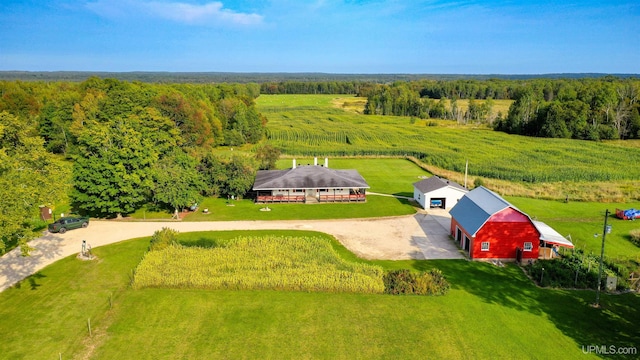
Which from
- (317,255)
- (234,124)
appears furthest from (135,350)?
(234,124)

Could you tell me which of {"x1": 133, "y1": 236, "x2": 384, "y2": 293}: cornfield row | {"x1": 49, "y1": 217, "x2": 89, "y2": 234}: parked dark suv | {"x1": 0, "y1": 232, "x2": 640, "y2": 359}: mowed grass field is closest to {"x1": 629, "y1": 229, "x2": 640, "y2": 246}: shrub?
{"x1": 0, "y1": 232, "x2": 640, "y2": 359}: mowed grass field

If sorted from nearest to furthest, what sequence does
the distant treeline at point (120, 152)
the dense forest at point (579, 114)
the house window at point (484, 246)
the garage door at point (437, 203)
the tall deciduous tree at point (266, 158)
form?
the distant treeline at point (120, 152)
the house window at point (484, 246)
the garage door at point (437, 203)
the tall deciduous tree at point (266, 158)
the dense forest at point (579, 114)

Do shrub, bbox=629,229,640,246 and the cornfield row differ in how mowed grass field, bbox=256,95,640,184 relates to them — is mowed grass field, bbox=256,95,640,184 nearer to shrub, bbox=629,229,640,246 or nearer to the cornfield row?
shrub, bbox=629,229,640,246

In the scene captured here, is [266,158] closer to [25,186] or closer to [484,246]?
[484,246]

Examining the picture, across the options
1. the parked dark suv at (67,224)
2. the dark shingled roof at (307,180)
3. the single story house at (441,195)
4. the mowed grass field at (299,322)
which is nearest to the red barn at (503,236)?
the mowed grass field at (299,322)

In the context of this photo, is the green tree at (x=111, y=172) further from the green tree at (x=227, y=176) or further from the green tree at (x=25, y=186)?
the green tree at (x=227, y=176)

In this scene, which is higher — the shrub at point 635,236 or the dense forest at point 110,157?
the dense forest at point 110,157

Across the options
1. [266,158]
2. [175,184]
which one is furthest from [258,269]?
[266,158]
